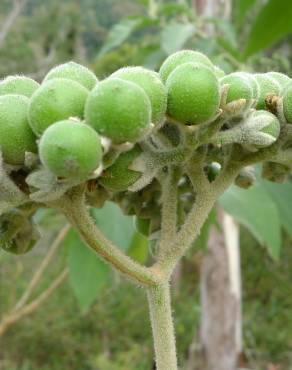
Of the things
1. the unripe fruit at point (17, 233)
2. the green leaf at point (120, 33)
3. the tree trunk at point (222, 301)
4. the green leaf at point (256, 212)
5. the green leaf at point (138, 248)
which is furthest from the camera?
the tree trunk at point (222, 301)

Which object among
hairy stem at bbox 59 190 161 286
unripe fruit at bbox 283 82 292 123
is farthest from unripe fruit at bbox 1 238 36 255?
unripe fruit at bbox 283 82 292 123

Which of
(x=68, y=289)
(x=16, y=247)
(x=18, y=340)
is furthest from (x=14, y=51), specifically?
(x=16, y=247)

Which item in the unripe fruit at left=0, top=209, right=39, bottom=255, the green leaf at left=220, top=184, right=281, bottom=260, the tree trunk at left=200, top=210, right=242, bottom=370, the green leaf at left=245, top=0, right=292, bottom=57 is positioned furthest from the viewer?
the tree trunk at left=200, top=210, right=242, bottom=370

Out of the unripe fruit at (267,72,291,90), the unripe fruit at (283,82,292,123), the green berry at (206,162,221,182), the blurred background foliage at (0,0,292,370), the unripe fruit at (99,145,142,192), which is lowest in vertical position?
the blurred background foliage at (0,0,292,370)

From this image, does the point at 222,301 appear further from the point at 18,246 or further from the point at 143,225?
the point at 18,246

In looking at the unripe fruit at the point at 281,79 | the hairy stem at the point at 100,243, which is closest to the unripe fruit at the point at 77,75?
the hairy stem at the point at 100,243

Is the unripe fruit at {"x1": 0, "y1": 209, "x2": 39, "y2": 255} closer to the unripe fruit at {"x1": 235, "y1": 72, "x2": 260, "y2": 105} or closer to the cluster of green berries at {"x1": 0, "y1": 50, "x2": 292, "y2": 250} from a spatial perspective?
the cluster of green berries at {"x1": 0, "y1": 50, "x2": 292, "y2": 250}

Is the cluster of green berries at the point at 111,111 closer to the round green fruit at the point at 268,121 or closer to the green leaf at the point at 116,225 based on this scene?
the round green fruit at the point at 268,121

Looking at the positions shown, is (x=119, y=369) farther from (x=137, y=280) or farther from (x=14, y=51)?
(x=14, y=51)
